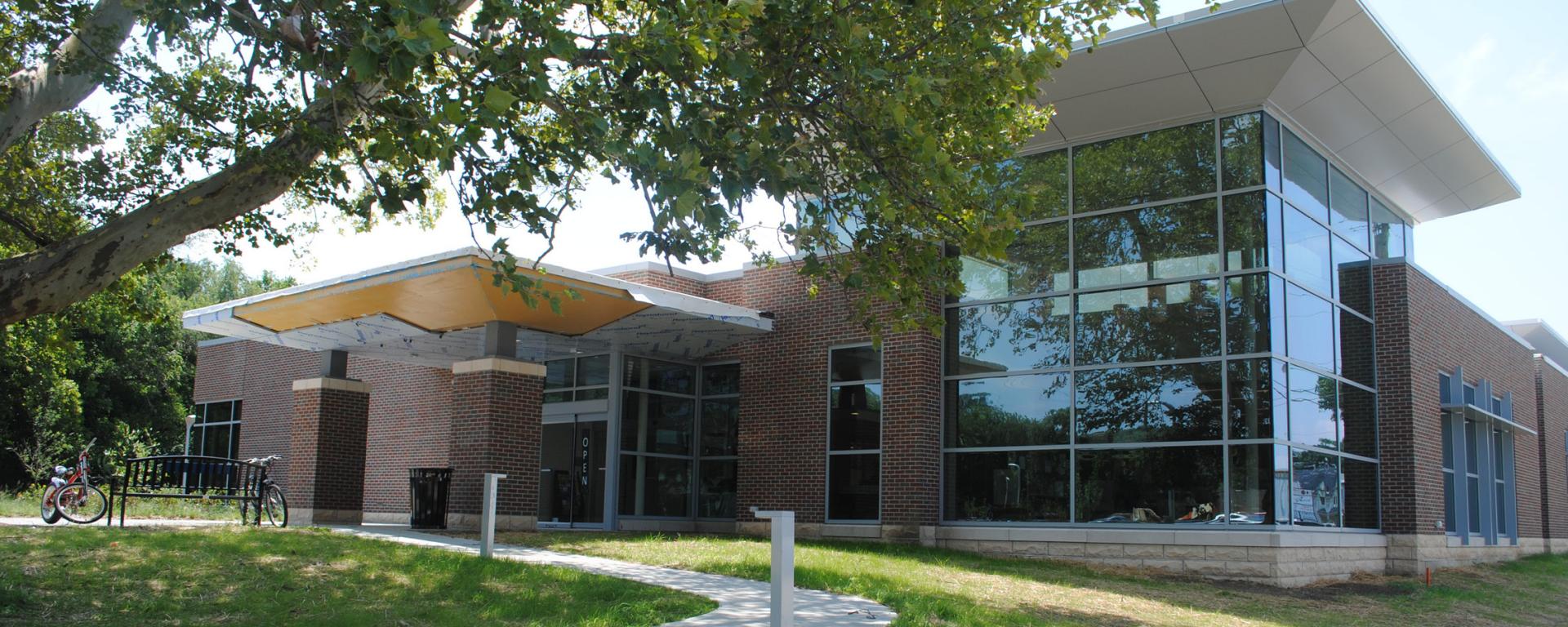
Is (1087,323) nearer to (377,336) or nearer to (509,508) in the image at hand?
(509,508)

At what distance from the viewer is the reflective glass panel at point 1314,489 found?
15.2 meters

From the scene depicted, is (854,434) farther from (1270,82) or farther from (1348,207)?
(1348,207)

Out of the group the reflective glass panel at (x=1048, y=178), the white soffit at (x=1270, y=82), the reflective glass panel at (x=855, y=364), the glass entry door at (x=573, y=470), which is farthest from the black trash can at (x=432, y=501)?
the white soffit at (x=1270, y=82)

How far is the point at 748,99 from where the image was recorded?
8.35 meters

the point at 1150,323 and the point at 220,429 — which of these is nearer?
the point at 1150,323

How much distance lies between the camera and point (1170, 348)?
51.7 feet

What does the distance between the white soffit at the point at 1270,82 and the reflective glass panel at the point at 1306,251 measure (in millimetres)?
1370

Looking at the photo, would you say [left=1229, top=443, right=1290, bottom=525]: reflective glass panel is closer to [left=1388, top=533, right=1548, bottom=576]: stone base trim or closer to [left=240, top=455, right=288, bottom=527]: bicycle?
[left=1388, top=533, right=1548, bottom=576]: stone base trim

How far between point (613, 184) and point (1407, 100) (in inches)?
524

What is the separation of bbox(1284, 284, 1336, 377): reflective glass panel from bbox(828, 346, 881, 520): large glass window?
5873 mm

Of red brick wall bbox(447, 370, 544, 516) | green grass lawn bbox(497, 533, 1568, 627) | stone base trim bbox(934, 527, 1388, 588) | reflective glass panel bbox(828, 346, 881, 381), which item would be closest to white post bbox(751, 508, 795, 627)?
green grass lawn bbox(497, 533, 1568, 627)

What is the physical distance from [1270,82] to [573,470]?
41.5 feet

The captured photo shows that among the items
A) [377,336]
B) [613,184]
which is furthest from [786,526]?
[377,336]

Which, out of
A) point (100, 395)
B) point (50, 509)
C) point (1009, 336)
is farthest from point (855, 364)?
point (100, 395)
